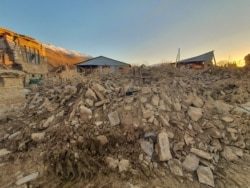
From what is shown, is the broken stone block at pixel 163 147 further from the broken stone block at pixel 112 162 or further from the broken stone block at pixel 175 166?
the broken stone block at pixel 112 162

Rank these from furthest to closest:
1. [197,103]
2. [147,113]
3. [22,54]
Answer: [22,54]
[197,103]
[147,113]

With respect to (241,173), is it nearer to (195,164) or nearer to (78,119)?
(195,164)

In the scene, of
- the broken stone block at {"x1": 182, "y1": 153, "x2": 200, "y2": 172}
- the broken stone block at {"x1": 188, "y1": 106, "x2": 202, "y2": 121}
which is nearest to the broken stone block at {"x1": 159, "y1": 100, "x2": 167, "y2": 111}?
the broken stone block at {"x1": 188, "y1": 106, "x2": 202, "y2": 121}

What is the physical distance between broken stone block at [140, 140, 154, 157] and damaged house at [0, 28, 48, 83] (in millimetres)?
11055

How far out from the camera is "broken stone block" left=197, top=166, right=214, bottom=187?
2882 millimetres

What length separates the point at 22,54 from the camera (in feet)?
43.2

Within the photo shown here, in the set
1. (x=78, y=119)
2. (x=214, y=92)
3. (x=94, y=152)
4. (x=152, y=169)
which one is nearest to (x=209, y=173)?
(x=152, y=169)

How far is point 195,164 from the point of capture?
3164mm

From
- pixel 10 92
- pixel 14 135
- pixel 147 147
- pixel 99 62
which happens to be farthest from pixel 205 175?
pixel 99 62

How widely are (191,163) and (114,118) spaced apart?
1.97 m

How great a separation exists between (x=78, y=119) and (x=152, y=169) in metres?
2.19

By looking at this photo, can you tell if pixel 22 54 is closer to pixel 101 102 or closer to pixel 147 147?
pixel 101 102

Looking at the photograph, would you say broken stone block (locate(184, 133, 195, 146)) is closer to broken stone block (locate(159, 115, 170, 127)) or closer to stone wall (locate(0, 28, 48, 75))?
broken stone block (locate(159, 115, 170, 127))

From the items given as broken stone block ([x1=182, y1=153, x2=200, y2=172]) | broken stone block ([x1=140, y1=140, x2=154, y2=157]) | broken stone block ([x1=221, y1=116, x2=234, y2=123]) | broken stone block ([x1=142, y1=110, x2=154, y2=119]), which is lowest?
broken stone block ([x1=182, y1=153, x2=200, y2=172])
